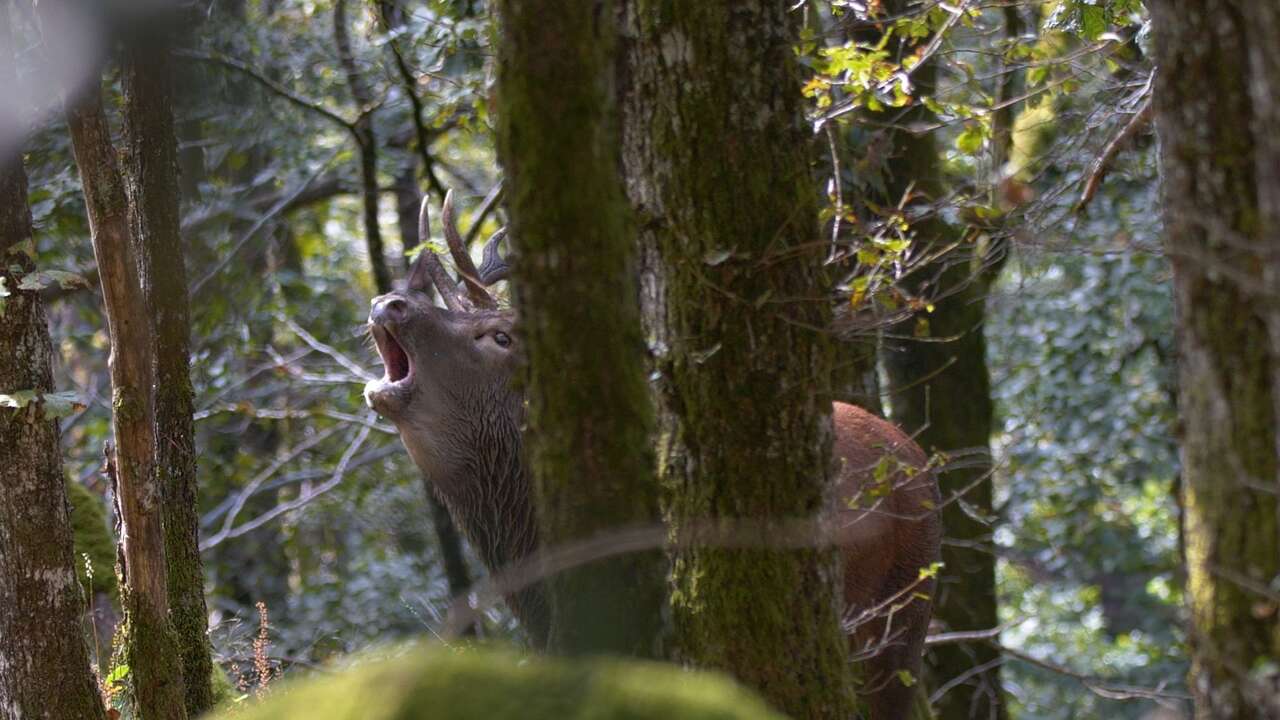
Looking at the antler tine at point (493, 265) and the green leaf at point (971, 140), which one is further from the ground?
the green leaf at point (971, 140)

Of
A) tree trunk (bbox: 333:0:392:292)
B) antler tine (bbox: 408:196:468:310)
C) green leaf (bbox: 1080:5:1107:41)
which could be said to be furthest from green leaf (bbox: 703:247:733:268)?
tree trunk (bbox: 333:0:392:292)

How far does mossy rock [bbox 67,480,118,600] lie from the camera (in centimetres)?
781

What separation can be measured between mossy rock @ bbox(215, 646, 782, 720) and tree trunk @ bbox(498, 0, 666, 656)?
83 centimetres

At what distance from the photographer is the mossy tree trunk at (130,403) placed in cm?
459

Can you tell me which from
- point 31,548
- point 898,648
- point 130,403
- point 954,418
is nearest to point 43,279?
point 130,403

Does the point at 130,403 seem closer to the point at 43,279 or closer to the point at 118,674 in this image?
the point at 43,279

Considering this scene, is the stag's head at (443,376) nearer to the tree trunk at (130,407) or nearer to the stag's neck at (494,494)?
the stag's neck at (494,494)

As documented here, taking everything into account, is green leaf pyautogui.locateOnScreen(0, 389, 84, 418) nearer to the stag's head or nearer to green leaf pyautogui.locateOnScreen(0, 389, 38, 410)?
green leaf pyautogui.locateOnScreen(0, 389, 38, 410)

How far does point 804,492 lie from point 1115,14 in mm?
3079

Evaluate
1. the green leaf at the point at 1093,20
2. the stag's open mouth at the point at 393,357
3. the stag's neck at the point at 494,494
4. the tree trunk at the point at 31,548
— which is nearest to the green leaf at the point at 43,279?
the tree trunk at the point at 31,548

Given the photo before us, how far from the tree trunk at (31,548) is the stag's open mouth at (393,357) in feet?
6.06

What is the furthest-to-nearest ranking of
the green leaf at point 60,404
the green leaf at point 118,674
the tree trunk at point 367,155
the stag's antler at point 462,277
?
the tree trunk at point 367,155 → the stag's antler at point 462,277 → the green leaf at point 118,674 → the green leaf at point 60,404

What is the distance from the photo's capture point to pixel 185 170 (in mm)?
5984

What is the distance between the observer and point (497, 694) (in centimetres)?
218
